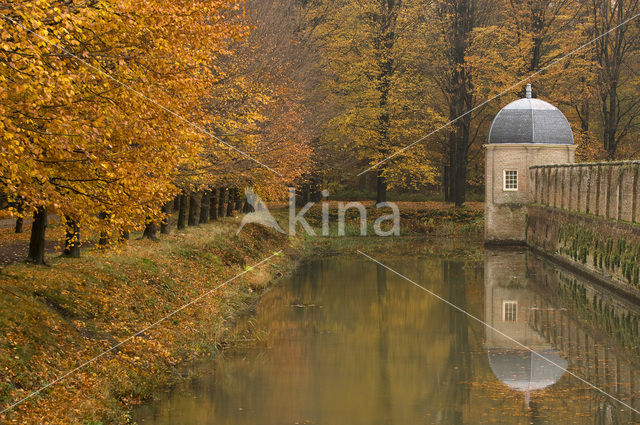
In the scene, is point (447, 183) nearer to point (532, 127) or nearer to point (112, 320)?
point (532, 127)

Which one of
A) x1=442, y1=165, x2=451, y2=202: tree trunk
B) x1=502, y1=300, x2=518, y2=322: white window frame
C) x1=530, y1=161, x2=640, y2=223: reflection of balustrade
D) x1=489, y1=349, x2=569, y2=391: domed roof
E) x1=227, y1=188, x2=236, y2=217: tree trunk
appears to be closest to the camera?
x1=489, y1=349, x2=569, y2=391: domed roof

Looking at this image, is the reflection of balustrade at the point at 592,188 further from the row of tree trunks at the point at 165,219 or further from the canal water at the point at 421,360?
the row of tree trunks at the point at 165,219

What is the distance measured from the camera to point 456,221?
152 ft

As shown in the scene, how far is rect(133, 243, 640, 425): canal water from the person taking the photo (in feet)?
41.9

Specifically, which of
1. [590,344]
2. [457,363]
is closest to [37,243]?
[457,363]

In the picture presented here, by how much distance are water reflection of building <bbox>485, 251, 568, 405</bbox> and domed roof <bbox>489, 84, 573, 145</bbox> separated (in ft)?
40.2

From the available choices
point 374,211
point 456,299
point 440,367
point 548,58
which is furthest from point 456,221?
point 440,367

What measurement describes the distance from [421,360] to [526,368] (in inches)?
84.4

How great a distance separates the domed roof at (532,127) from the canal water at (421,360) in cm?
1384

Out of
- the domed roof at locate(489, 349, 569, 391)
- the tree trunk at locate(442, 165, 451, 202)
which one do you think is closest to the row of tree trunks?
the domed roof at locate(489, 349, 569, 391)

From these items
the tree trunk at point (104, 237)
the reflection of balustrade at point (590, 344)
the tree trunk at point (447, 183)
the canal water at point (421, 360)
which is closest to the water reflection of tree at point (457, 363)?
the canal water at point (421, 360)

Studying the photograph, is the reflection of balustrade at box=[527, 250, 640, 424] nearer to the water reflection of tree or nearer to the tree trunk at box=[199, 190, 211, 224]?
the water reflection of tree

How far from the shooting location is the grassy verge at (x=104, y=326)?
36.7ft

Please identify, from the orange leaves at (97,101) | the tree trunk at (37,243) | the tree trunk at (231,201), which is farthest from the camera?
the tree trunk at (231,201)
